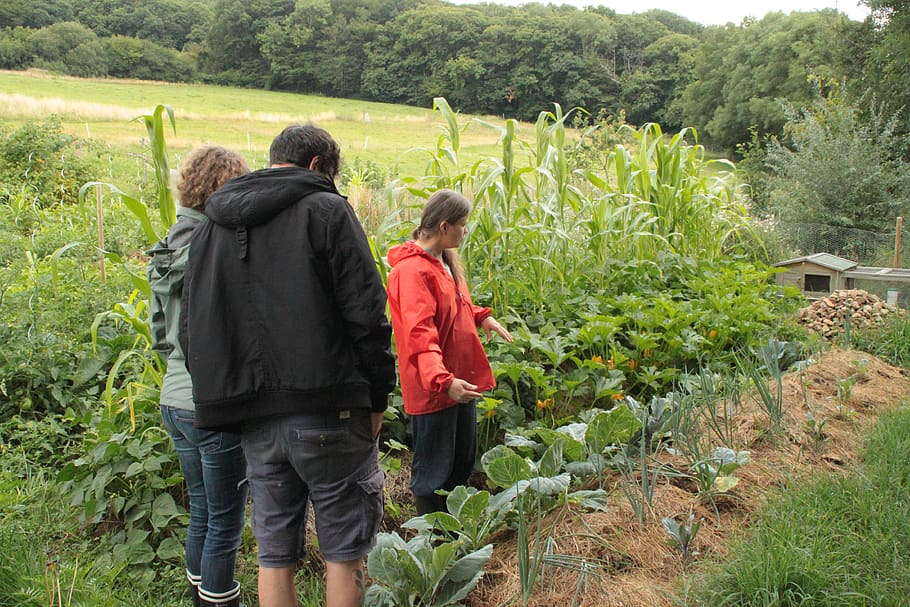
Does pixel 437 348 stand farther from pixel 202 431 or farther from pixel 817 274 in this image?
pixel 817 274

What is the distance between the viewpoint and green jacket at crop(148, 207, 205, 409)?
7.19ft

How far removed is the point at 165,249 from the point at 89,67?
40.5m

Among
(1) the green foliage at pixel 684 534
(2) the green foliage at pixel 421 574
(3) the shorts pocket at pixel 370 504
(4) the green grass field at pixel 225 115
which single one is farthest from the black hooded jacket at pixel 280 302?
(4) the green grass field at pixel 225 115

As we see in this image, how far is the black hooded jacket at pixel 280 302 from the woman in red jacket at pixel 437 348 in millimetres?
545

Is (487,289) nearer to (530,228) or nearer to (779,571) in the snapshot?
(530,228)

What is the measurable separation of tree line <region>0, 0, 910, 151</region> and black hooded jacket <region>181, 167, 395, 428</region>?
30713 mm

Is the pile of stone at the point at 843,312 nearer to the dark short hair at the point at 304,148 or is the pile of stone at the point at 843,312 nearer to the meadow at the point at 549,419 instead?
the meadow at the point at 549,419

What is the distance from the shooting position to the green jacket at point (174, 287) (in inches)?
86.3

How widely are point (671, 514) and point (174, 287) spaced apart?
1851 mm

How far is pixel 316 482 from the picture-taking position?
1.91 m

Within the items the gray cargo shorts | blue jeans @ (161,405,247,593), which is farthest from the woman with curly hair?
the gray cargo shorts

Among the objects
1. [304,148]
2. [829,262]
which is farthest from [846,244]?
[304,148]

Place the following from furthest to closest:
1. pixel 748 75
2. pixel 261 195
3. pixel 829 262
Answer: pixel 748 75 < pixel 829 262 < pixel 261 195

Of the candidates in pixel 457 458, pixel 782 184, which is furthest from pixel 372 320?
pixel 782 184
